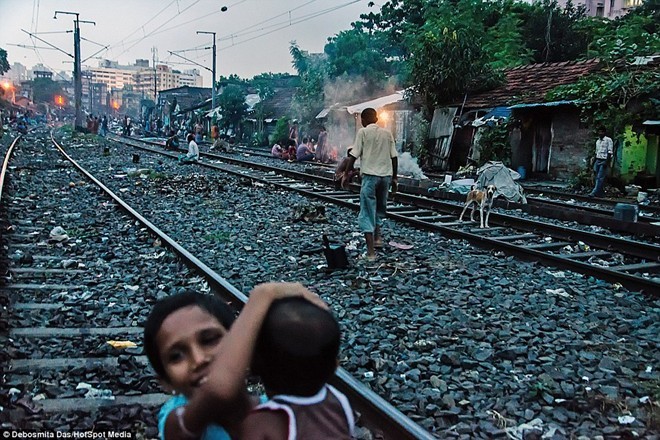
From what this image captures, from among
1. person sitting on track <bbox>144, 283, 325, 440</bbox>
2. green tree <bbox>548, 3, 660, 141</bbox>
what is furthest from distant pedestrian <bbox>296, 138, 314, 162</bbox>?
person sitting on track <bbox>144, 283, 325, 440</bbox>

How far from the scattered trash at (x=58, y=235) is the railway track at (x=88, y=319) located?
2 centimetres

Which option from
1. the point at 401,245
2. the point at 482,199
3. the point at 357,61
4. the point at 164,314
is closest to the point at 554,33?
the point at 357,61

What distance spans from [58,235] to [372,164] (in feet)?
15.1

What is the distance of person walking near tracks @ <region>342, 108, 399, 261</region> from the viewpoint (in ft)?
24.7

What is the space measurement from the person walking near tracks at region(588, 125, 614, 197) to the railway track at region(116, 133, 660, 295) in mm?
5072

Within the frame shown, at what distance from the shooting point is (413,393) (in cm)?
389

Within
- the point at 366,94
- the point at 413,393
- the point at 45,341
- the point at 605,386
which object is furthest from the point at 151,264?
the point at 366,94

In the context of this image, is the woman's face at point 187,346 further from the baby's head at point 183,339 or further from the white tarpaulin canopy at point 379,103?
the white tarpaulin canopy at point 379,103

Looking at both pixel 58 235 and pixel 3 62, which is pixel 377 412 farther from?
pixel 3 62

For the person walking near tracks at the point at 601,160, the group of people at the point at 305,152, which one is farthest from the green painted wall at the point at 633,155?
the group of people at the point at 305,152

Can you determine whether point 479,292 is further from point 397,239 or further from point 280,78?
point 280,78

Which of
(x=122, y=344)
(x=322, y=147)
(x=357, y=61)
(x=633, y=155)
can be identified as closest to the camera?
(x=122, y=344)

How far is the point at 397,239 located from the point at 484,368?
186 inches

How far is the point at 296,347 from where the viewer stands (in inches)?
61.0
